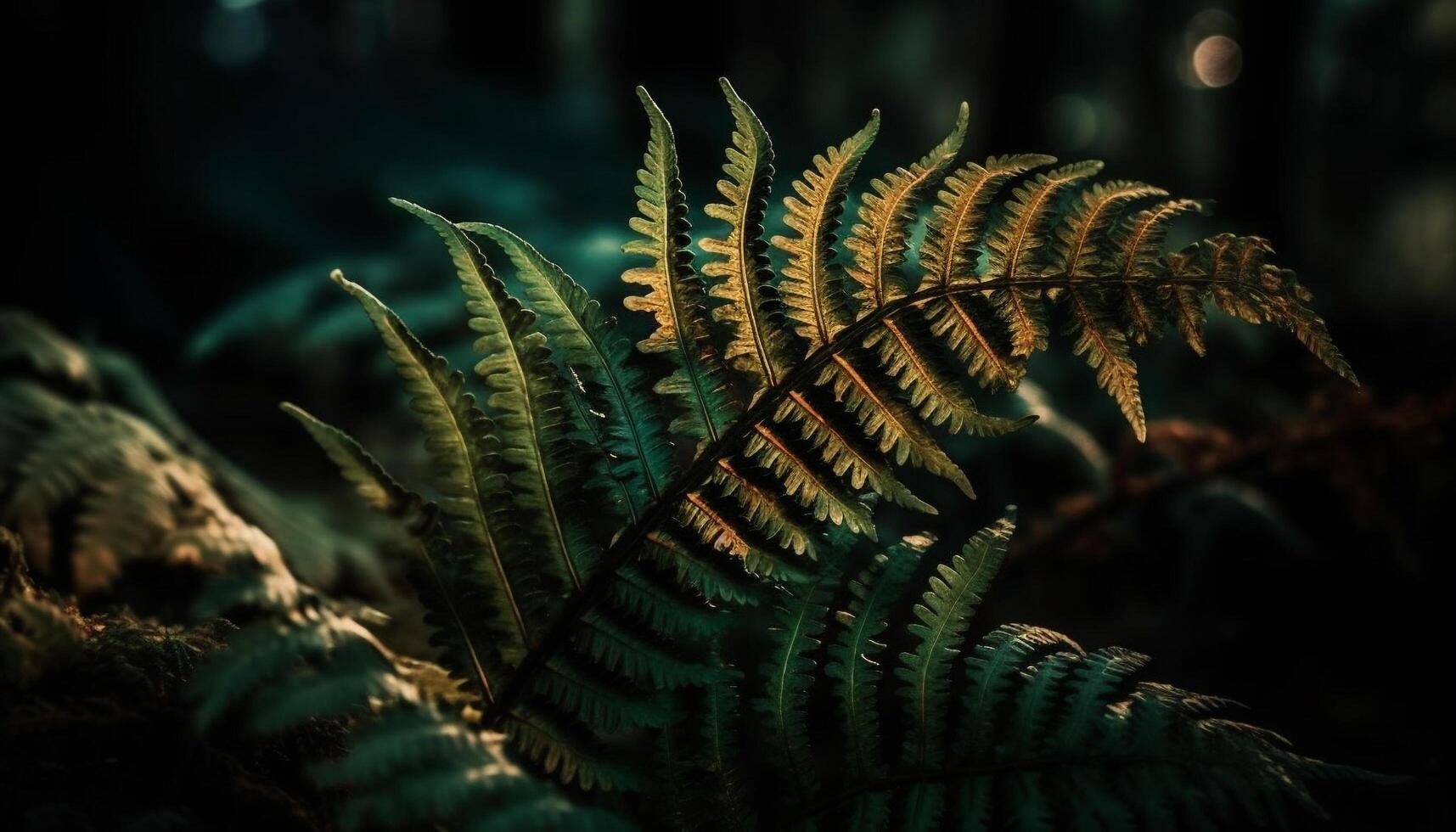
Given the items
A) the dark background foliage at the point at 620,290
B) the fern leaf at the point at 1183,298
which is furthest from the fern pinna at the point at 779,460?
the dark background foliage at the point at 620,290

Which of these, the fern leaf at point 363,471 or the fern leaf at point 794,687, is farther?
the fern leaf at point 794,687

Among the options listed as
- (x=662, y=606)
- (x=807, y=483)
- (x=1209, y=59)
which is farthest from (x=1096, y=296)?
(x=1209, y=59)

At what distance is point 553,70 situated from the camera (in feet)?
31.7

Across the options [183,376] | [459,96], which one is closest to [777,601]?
→ [183,376]

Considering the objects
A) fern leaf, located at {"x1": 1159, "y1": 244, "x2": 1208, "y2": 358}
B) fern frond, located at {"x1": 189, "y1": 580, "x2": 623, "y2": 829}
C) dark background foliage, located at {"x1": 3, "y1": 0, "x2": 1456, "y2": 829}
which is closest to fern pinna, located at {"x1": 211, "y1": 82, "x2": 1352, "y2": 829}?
fern leaf, located at {"x1": 1159, "y1": 244, "x2": 1208, "y2": 358}

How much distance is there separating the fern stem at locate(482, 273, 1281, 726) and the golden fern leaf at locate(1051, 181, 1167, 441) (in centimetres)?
6

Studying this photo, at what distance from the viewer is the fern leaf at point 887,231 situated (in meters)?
1.09

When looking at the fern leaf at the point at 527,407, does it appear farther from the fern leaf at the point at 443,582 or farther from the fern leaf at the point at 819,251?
the fern leaf at the point at 819,251

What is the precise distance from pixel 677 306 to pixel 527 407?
21 centimetres

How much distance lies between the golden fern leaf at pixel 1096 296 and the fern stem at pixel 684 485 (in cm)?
6

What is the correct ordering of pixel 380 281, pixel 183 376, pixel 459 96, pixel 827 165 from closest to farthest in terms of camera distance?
pixel 827 165
pixel 380 281
pixel 183 376
pixel 459 96

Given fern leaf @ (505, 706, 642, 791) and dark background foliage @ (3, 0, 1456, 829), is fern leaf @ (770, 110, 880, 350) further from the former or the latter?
dark background foliage @ (3, 0, 1456, 829)

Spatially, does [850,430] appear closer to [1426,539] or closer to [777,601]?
[777,601]

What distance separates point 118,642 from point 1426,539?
2734mm
